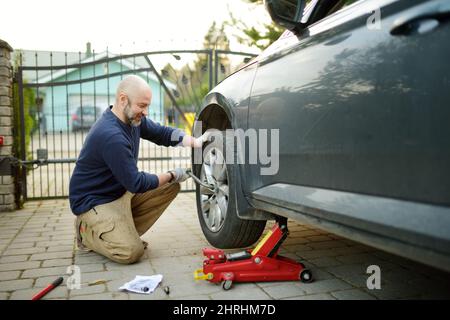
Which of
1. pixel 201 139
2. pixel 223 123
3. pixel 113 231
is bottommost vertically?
pixel 113 231

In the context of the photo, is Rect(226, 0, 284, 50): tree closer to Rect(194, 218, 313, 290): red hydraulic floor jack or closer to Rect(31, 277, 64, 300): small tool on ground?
Rect(194, 218, 313, 290): red hydraulic floor jack

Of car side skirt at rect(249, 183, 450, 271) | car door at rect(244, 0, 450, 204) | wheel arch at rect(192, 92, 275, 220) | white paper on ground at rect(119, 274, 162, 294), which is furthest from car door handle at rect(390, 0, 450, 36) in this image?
white paper on ground at rect(119, 274, 162, 294)

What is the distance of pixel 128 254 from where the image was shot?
2.54m

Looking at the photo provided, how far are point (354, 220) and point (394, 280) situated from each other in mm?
1019

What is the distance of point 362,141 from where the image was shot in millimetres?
1441

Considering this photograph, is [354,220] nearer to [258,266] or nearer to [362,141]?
[362,141]

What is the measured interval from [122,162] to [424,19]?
184 cm

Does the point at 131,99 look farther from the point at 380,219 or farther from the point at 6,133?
the point at 6,133

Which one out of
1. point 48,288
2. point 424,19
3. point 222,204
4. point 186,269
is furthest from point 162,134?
point 424,19

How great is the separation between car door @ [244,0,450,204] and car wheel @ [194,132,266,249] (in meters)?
0.51

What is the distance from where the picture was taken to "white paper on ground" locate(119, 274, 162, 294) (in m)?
2.10

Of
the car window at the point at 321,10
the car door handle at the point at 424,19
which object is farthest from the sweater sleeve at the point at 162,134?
the car door handle at the point at 424,19

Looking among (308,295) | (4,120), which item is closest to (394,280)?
(308,295)

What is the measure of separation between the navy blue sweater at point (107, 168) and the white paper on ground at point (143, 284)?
573 millimetres
